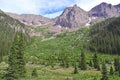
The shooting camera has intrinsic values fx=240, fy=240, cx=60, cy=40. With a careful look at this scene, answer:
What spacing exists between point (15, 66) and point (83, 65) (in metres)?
77.4

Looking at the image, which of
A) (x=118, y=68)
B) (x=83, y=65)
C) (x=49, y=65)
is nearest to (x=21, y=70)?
(x=118, y=68)

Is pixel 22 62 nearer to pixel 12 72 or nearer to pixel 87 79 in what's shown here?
pixel 12 72

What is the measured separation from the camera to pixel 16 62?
69.8 m

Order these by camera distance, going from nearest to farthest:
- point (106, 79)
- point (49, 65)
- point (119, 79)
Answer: point (106, 79), point (119, 79), point (49, 65)

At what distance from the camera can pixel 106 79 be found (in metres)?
83.8

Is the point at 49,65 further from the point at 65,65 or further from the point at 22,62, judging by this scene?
the point at 22,62

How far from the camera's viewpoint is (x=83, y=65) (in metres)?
141

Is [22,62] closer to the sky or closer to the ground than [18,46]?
closer to the ground

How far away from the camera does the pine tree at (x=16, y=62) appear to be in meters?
67.1

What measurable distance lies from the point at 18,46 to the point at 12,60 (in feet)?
16.8

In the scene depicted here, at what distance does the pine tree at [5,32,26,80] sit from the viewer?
6712cm

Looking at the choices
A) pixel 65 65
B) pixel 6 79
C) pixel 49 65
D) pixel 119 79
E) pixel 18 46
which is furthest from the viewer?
pixel 49 65

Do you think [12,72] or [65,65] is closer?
[12,72]

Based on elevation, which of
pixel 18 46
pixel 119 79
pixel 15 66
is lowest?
pixel 119 79
